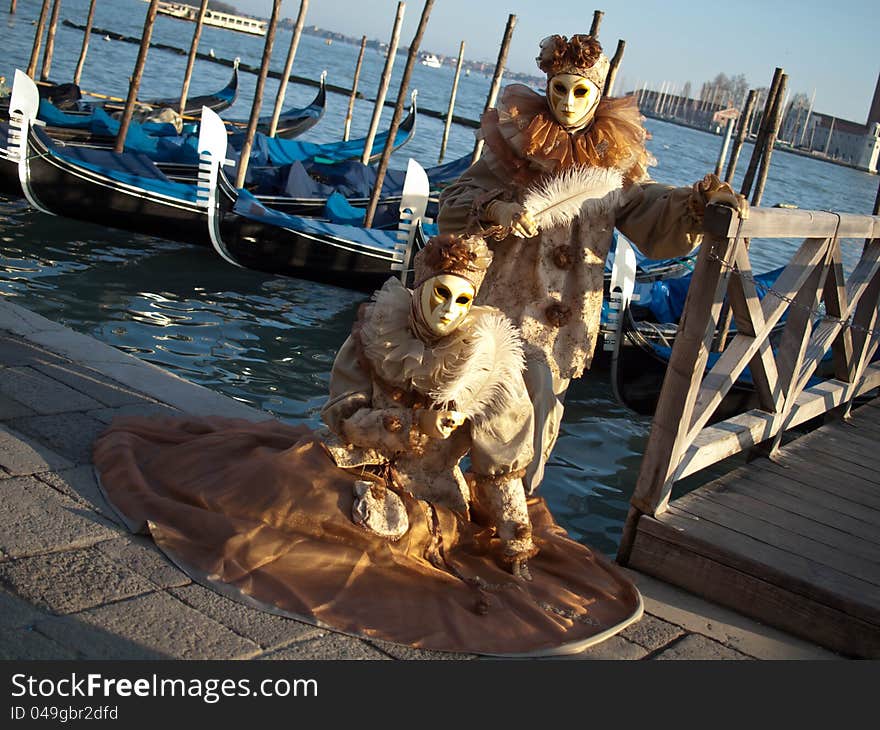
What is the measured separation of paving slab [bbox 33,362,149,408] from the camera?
361 centimetres

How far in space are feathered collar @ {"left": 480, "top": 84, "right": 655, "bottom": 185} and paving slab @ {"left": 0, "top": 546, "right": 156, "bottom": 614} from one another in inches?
61.6

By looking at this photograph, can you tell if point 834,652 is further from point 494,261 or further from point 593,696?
point 494,261

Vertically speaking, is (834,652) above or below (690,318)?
below

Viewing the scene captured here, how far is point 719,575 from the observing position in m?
2.87

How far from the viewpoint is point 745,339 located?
10.8ft

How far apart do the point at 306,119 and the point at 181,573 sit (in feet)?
52.7

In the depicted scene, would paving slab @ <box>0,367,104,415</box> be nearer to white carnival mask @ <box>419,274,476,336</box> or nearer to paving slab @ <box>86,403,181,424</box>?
paving slab @ <box>86,403,181,424</box>

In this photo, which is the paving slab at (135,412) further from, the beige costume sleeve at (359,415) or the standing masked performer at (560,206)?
the standing masked performer at (560,206)

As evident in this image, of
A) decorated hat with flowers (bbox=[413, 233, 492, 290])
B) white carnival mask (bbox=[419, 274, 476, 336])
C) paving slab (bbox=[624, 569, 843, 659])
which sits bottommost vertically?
paving slab (bbox=[624, 569, 843, 659])

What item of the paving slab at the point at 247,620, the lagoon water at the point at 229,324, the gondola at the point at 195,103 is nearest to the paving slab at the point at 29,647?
the paving slab at the point at 247,620

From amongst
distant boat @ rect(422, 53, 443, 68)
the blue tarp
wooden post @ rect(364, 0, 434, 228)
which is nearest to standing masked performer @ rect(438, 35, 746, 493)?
the blue tarp

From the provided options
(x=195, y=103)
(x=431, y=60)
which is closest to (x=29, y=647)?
(x=195, y=103)

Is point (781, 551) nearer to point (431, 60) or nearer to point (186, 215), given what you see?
point (186, 215)

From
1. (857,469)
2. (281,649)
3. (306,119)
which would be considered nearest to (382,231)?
(857,469)
